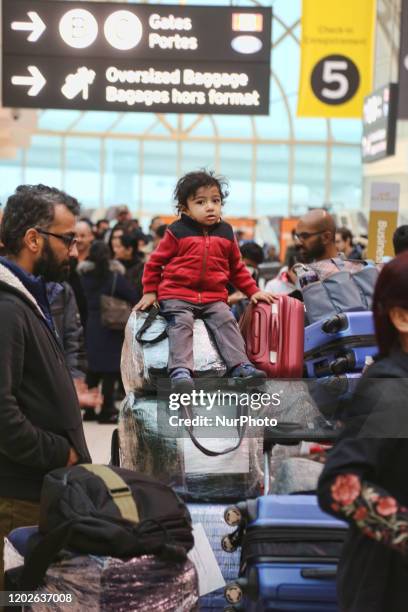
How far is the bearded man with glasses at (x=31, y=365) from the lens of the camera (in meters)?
2.95

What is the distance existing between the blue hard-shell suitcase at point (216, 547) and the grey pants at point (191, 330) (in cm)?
80

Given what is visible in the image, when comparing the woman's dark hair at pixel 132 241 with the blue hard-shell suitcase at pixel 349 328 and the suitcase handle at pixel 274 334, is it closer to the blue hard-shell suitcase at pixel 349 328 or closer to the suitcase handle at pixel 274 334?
the suitcase handle at pixel 274 334

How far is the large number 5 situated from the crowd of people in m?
4.39

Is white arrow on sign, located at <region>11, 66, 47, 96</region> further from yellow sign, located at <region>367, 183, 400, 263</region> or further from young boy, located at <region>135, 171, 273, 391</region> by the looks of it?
young boy, located at <region>135, 171, 273, 391</region>

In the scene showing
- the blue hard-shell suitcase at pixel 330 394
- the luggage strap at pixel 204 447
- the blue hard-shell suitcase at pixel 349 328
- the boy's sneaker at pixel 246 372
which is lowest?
the luggage strap at pixel 204 447

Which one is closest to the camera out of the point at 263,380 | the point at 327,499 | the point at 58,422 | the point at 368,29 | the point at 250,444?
the point at 327,499

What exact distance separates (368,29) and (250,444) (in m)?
7.84

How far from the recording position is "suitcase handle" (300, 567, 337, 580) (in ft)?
8.53

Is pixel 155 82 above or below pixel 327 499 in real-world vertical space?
above

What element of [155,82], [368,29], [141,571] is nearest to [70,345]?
[155,82]

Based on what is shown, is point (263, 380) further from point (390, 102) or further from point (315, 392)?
point (390, 102)

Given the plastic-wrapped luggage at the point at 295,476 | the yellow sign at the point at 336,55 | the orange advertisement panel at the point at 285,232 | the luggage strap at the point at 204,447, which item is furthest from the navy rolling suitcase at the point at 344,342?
the orange advertisement panel at the point at 285,232

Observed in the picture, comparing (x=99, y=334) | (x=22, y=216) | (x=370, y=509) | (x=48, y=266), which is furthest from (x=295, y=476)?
(x=99, y=334)

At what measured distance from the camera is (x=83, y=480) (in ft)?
9.01
